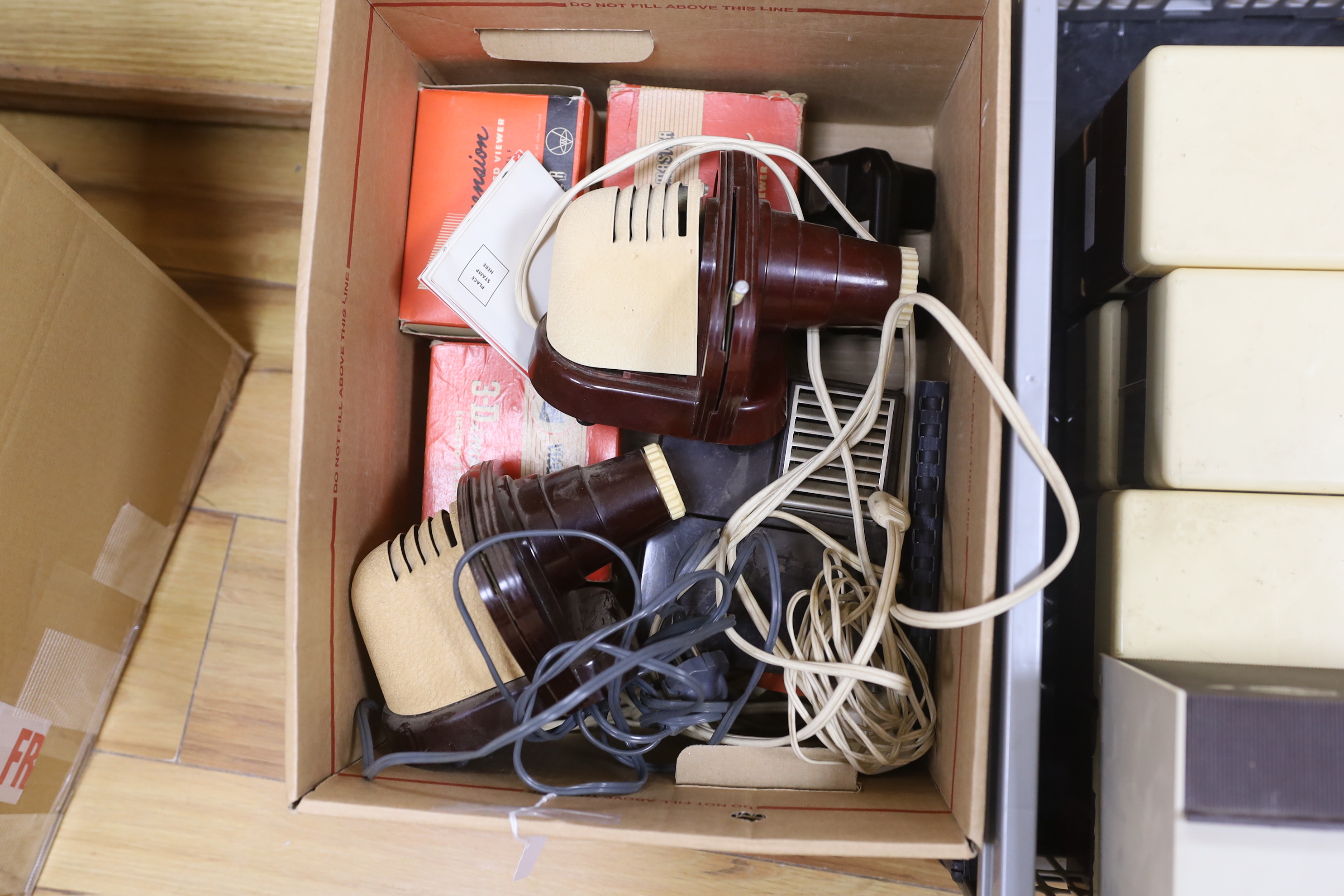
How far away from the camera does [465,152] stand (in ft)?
2.57

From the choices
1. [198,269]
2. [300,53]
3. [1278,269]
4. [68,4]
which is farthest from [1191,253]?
[68,4]

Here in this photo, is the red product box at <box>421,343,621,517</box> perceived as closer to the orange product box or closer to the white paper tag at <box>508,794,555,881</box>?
the orange product box

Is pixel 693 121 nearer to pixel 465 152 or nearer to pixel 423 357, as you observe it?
pixel 465 152

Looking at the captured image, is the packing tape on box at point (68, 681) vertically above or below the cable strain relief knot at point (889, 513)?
below

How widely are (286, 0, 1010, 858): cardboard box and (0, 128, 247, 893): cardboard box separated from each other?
27cm

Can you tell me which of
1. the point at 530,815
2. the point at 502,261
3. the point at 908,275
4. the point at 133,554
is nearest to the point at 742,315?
the point at 908,275

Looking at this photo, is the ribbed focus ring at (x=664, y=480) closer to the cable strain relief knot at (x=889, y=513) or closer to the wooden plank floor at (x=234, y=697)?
the cable strain relief knot at (x=889, y=513)

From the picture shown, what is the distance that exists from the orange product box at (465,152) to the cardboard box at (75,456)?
0.95 ft

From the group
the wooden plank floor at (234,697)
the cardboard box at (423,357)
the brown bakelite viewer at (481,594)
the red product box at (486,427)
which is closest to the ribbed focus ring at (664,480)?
the brown bakelite viewer at (481,594)

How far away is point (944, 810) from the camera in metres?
0.62

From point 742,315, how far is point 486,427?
33 cm

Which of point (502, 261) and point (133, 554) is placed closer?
point (502, 261)

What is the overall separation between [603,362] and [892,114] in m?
0.47

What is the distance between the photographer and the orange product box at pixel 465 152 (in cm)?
78
